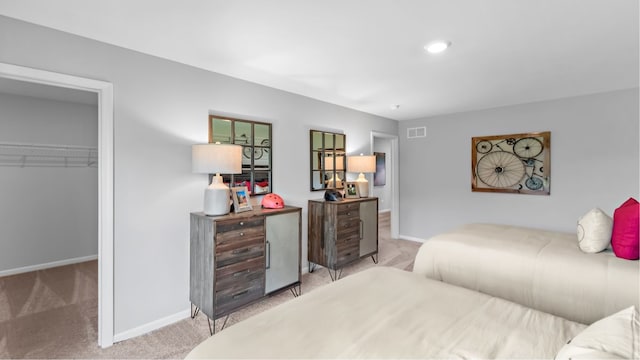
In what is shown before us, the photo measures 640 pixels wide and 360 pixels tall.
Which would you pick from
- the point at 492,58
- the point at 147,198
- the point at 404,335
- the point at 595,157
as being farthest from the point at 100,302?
the point at 595,157

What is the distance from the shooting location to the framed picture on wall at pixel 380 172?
823 cm

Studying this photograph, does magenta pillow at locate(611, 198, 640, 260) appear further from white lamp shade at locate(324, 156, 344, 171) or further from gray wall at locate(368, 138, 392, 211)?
gray wall at locate(368, 138, 392, 211)

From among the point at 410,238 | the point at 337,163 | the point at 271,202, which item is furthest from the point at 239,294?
the point at 410,238

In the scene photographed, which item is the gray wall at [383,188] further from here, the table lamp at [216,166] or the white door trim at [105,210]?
the white door trim at [105,210]

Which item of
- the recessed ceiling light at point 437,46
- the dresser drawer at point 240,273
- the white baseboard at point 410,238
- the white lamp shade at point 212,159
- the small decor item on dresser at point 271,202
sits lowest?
the white baseboard at point 410,238

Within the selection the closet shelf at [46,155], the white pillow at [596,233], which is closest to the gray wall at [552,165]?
the white pillow at [596,233]

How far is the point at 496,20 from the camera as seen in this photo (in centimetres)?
196

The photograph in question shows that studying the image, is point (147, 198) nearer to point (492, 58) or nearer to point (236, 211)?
point (236, 211)

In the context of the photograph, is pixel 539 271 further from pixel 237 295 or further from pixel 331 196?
pixel 237 295

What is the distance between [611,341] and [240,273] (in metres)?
2.36

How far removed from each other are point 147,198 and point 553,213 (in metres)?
5.07

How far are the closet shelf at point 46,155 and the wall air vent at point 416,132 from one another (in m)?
5.27

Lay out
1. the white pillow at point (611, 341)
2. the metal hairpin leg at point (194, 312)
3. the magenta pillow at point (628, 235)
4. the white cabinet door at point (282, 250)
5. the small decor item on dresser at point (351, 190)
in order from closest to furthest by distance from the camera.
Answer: the white pillow at point (611, 341) → the magenta pillow at point (628, 235) → the metal hairpin leg at point (194, 312) → the white cabinet door at point (282, 250) → the small decor item on dresser at point (351, 190)

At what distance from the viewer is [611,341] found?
919 millimetres
